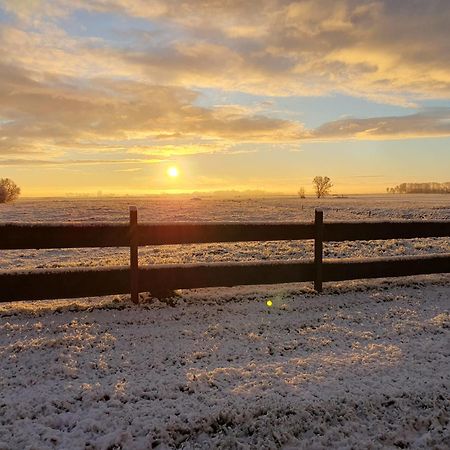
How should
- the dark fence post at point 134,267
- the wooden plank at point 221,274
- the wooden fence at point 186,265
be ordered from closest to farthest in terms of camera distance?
1. the wooden fence at point 186,265
2. the dark fence post at point 134,267
3. the wooden plank at point 221,274

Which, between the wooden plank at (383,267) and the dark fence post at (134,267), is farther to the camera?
the wooden plank at (383,267)

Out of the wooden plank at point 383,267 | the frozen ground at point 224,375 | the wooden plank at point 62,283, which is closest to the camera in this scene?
the frozen ground at point 224,375

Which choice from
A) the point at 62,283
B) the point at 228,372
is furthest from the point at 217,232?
the point at 228,372

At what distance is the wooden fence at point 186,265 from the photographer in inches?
275

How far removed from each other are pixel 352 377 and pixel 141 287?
13.5 feet

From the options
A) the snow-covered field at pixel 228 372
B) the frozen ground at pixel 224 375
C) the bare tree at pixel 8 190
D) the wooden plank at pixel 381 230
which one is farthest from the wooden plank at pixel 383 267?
the bare tree at pixel 8 190

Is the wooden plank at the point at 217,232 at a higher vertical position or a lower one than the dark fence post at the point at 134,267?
higher

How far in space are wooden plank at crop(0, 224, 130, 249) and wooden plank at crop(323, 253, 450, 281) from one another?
13.8ft

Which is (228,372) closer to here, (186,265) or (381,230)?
(186,265)

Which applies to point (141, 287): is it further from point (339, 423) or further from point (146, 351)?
point (339, 423)

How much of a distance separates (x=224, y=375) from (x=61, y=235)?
4.02 m

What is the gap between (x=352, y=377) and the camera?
15.3 ft

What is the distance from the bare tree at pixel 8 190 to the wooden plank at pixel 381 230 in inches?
3596

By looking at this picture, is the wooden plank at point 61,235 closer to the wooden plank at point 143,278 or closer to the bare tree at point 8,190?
the wooden plank at point 143,278
